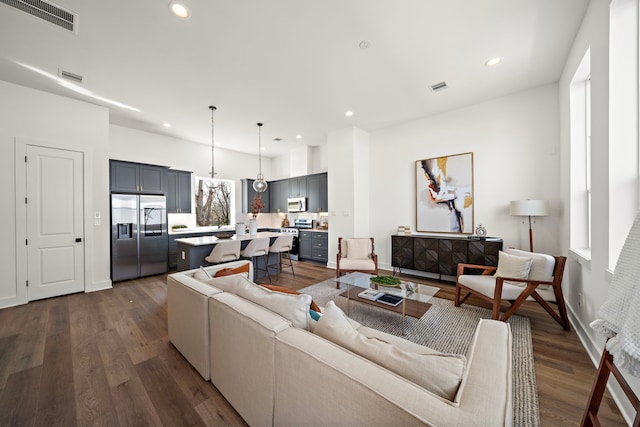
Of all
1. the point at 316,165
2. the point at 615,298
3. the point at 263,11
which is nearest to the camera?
the point at 615,298

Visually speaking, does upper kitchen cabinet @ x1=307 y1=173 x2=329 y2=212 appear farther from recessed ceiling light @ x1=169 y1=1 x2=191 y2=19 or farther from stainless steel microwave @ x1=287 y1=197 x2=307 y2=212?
recessed ceiling light @ x1=169 y1=1 x2=191 y2=19

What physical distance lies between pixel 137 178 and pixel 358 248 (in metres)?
4.63

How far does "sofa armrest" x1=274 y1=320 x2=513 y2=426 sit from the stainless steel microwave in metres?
5.31

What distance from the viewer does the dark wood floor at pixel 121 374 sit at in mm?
1504

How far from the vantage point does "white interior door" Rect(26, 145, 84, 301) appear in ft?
11.2

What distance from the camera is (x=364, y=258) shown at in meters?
4.28

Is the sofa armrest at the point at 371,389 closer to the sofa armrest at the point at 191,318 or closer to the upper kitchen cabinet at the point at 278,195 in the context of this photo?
the sofa armrest at the point at 191,318

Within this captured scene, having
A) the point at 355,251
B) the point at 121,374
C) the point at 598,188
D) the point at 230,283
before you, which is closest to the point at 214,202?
the point at 355,251

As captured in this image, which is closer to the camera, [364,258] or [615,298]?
[615,298]

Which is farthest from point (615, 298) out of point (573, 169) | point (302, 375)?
point (573, 169)

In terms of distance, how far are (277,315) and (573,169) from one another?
12.2ft

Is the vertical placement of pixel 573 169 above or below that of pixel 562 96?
below

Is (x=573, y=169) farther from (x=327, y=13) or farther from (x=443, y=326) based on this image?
(x=327, y=13)

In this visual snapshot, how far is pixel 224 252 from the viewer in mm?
A: 3691
